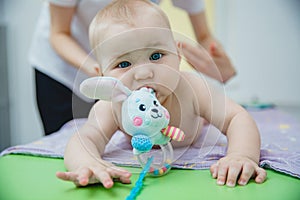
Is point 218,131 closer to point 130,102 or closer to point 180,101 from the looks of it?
point 180,101

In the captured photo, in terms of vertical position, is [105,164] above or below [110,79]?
below

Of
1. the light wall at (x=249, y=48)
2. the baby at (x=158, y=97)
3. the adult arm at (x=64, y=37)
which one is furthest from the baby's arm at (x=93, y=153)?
the light wall at (x=249, y=48)

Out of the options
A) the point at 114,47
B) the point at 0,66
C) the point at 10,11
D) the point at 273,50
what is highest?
the point at 114,47

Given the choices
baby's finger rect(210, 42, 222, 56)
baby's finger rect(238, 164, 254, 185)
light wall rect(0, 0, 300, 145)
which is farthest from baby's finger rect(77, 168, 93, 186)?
light wall rect(0, 0, 300, 145)

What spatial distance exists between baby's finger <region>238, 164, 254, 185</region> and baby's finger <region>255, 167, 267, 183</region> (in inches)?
0.4

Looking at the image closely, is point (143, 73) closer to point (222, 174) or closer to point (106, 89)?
point (106, 89)

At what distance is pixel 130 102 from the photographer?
516 mm

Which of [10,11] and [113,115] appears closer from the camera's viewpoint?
[113,115]

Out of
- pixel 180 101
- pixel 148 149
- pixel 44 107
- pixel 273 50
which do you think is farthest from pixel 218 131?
pixel 273 50

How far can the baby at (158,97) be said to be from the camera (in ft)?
1.80

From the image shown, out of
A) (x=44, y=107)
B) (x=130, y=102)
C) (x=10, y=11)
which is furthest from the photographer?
(x=10, y=11)

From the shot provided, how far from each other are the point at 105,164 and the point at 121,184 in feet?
0.14

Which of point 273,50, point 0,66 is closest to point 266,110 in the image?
point 273,50

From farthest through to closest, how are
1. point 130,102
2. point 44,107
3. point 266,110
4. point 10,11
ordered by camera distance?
1. point 10,11
2. point 266,110
3. point 44,107
4. point 130,102
